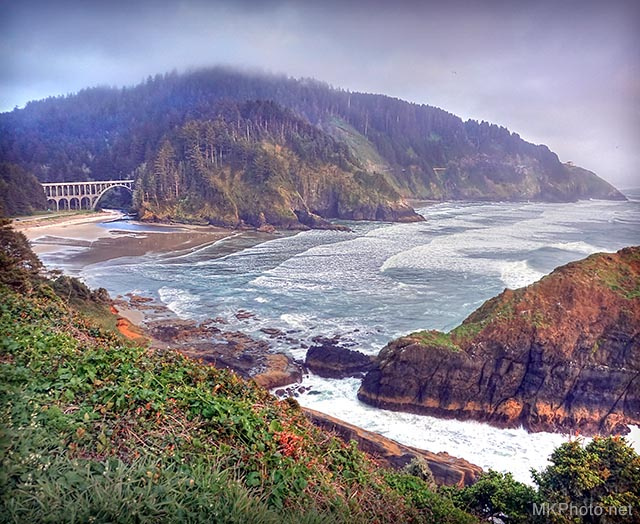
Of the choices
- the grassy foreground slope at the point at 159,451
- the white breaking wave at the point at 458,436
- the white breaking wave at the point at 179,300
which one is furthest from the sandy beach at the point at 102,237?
the grassy foreground slope at the point at 159,451

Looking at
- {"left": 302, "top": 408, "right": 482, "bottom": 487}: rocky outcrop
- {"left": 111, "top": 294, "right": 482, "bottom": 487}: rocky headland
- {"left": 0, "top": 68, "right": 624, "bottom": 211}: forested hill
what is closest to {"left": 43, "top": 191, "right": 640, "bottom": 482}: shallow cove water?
{"left": 111, "top": 294, "right": 482, "bottom": 487}: rocky headland

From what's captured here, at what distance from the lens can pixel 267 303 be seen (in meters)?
22.9

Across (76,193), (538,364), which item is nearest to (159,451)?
(538,364)

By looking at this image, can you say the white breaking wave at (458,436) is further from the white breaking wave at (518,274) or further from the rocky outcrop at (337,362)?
the white breaking wave at (518,274)

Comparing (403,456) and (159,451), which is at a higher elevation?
(159,451)

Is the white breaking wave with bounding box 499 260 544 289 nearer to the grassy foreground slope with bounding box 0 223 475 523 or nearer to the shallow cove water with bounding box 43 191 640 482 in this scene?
the shallow cove water with bounding box 43 191 640 482

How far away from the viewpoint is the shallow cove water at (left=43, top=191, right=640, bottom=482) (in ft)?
39.9

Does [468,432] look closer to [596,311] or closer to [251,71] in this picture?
[596,311]

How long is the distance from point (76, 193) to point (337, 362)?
6503 centimetres

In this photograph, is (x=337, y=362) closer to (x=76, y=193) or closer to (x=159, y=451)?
(x=159, y=451)

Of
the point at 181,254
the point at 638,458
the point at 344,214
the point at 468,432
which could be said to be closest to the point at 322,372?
the point at 468,432

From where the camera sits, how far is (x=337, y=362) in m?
15.6

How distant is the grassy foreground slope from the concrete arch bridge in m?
65.9

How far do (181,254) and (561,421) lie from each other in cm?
3087
